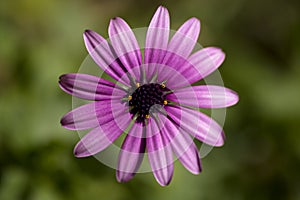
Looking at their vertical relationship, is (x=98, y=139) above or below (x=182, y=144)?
above

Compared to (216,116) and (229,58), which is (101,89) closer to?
(216,116)

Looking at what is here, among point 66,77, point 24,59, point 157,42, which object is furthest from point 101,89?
point 24,59

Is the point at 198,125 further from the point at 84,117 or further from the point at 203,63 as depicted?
the point at 84,117

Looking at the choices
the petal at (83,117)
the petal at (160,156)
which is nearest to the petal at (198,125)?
the petal at (160,156)

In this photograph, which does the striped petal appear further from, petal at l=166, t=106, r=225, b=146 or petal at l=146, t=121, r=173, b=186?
petal at l=166, t=106, r=225, b=146

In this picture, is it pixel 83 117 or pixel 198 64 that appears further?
pixel 198 64

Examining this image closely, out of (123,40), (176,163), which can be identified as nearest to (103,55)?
(123,40)

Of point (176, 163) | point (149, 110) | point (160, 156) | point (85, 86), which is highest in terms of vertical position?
point (85, 86)
